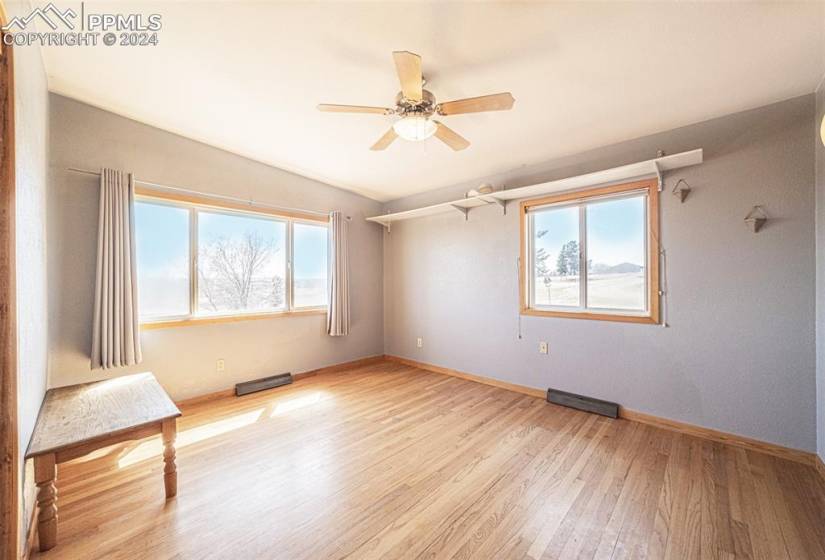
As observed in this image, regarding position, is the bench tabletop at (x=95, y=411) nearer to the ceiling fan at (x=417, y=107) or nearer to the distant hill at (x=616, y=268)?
the ceiling fan at (x=417, y=107)

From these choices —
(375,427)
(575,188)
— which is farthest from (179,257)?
(575,188)

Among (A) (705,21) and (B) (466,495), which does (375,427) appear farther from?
(A) (705,21)

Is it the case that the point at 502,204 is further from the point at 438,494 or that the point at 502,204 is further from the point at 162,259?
the point at 162,259

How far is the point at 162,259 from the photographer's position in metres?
3.04

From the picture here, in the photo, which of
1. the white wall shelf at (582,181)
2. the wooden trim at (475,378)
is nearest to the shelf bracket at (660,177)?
the white wall shelf at (582,181)

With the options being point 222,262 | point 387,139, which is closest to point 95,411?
point 222,262

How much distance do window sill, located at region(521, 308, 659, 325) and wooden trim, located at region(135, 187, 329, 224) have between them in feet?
9.73

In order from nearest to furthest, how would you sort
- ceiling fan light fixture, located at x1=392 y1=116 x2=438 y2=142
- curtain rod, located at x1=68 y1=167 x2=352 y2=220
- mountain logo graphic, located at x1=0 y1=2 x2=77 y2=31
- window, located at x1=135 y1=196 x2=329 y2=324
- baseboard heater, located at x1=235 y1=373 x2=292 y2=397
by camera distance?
mountain logo graphic, located at x1=0 y1=2 x2=77 y2=31 → ceiling fan light fixture, located at x1=392 y1=116 x2=438 y2=142 → curtain rod, located at x1=68 y1=167 x2=352 y2=220 → window, located at x1=135 y1=196 x2=329 y2=324 → baseboard heater, located at x1=235 y1=373 x2=292 y2=397

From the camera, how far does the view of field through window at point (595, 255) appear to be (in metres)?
2.90

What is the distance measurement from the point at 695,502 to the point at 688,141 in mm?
2640

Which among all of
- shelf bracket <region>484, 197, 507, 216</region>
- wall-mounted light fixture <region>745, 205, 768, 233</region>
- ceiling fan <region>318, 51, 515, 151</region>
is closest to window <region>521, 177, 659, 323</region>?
shelf bracket <region>484, 197, 507, 216</region>

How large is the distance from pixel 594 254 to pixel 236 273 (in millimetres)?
3882

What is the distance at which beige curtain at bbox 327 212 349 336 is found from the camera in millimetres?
4211

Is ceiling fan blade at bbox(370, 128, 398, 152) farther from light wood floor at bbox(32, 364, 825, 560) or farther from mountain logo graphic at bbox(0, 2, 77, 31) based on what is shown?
light wood floor at bbox(32, 364, 825, 560)
